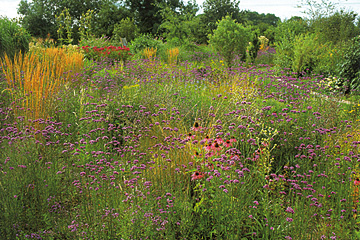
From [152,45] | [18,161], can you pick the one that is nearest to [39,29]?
[152,45]

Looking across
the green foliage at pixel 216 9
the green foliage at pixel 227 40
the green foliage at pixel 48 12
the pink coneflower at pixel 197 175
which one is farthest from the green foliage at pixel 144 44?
the green foliage at pixel 48 12

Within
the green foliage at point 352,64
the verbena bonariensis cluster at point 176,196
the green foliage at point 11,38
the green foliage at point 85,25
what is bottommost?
the verbena bonariensis cluster at point 176,196

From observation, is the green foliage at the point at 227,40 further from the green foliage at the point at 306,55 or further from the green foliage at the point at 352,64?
the green foliage at the point at 352,64

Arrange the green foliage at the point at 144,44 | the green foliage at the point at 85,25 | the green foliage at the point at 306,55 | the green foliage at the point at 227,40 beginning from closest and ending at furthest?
1. the green foliage at the point at 306,55
2. the green foliage at the point at 227,40
3. the green foliage at the point at 85,25
4. the green foliage at the point at 144,44

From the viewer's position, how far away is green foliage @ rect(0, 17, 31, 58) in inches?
337

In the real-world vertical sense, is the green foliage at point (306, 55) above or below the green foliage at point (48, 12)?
below

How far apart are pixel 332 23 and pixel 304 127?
53.5 feet

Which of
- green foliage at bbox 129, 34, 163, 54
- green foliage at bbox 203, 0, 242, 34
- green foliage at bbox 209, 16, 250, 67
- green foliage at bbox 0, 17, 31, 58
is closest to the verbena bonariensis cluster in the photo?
green foliage at bbox 0, 17, 31, 58

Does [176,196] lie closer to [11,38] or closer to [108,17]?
[11,38]

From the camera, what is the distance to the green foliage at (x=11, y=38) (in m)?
8.55

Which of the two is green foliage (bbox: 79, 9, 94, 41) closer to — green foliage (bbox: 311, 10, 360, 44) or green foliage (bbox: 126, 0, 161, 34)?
green foliage (bbox: 311, 10, 360, 44)

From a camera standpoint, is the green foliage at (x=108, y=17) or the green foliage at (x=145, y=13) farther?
the green foliage at (x=145, y=13)

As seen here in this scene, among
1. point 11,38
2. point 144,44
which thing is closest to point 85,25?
point 144,44

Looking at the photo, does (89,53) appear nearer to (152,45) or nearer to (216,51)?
(152,45)
